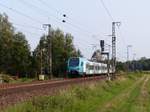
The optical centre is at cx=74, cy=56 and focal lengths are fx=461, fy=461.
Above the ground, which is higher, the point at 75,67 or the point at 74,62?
the point at 74,62

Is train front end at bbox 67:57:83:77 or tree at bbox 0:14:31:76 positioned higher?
tree at bbox 0:14:31:76

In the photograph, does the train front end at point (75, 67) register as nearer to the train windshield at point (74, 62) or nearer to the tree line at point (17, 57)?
the train windshield at point (74, 62)

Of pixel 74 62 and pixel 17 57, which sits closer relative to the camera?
pixel 74 62

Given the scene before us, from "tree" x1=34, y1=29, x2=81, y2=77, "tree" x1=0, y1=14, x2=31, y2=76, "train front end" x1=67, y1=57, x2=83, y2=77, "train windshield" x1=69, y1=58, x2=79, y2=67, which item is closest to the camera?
"train front end" x1=67, y1=57, x2=83, y2=77

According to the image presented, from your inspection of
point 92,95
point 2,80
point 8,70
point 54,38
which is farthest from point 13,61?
point 92,95

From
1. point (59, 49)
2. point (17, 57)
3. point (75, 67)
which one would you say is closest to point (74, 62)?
point (75, 67)

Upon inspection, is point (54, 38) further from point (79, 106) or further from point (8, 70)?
point (79, 106)

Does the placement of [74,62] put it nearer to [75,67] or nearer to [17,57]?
[75,67]

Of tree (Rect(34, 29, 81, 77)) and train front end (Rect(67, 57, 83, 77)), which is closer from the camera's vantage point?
train front end (Rect(67, 57, 83, 77))

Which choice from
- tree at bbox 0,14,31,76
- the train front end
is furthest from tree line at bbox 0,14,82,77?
the train front end

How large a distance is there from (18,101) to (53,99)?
8.12 ft

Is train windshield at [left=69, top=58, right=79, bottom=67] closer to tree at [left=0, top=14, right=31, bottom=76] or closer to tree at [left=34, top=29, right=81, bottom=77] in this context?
tree at [left=0, top=14, right=31, bottom=76]

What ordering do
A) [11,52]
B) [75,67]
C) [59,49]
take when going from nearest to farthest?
[75,67], [11,52], [59,49]

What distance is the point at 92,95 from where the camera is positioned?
3303cm
